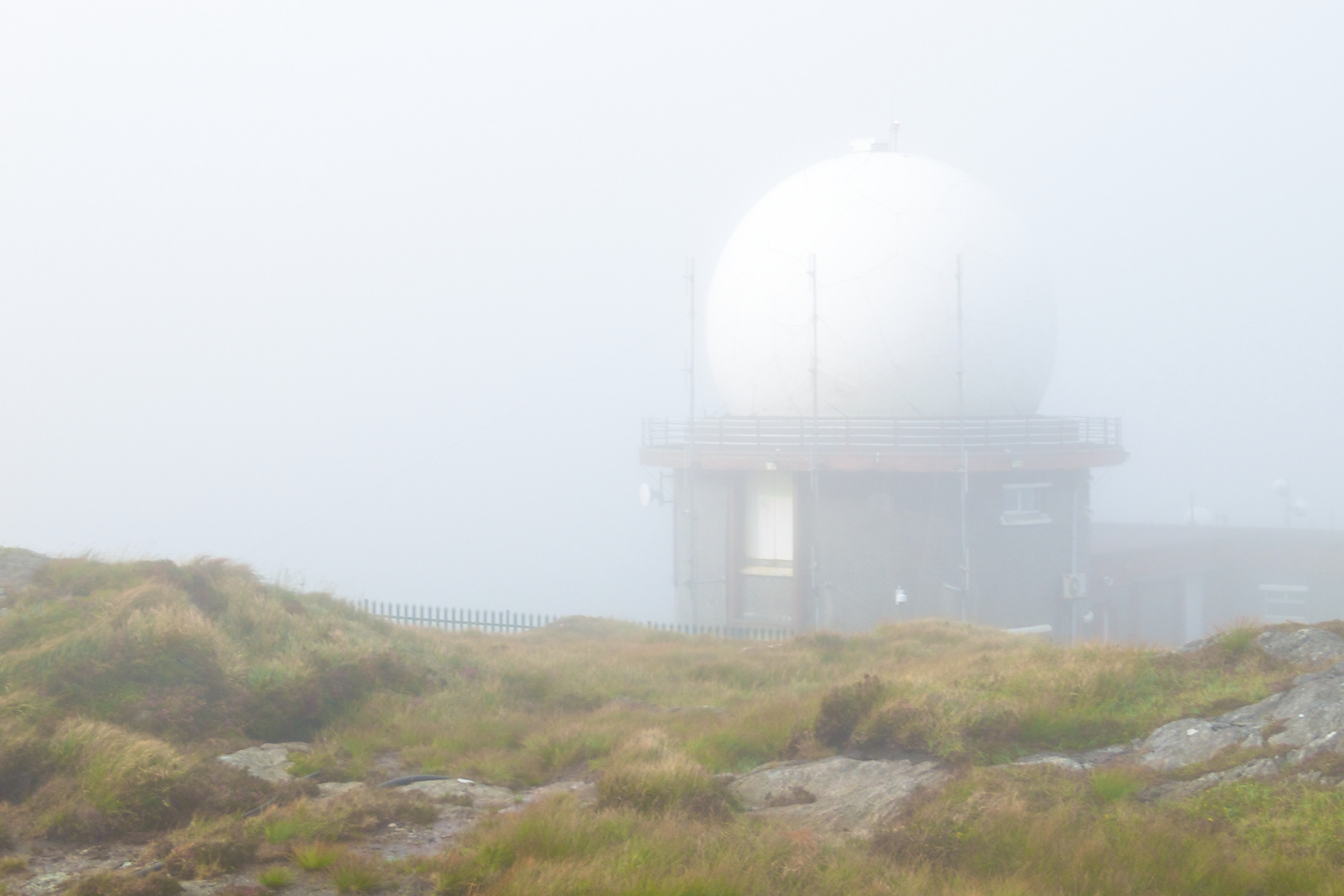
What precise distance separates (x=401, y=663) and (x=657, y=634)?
8.93 metres

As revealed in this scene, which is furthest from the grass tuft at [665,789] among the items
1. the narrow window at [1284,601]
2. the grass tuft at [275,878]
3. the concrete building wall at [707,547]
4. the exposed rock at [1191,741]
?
the narrow window at [1284,601]

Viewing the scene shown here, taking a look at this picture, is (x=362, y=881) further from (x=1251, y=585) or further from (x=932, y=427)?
(x=1251, y=585)

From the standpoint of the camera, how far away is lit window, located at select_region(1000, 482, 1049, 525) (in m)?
24.4

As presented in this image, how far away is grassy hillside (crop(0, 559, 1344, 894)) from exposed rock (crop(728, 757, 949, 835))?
0.30 m

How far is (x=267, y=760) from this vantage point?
321 inches

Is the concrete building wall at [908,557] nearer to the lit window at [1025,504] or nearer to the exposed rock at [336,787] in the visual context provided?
the lit window at [1025,504]

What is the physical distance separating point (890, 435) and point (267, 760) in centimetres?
1797

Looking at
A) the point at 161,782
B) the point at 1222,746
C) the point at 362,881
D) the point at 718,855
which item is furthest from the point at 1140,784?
the point at 161,782

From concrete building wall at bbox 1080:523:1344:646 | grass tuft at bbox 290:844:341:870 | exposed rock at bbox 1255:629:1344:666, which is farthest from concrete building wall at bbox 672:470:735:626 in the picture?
grass tuft at bbox 290:844:341:870

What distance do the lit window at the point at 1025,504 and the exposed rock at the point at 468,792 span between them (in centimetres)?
1909

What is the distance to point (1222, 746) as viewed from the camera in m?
6.40

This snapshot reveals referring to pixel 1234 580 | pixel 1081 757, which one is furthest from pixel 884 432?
pixel 1234 580

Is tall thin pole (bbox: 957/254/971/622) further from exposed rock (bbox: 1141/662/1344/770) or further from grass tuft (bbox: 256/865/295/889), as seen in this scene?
grass tuft (bbox: 256/865/295/889)

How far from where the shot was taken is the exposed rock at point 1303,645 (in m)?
7.93
